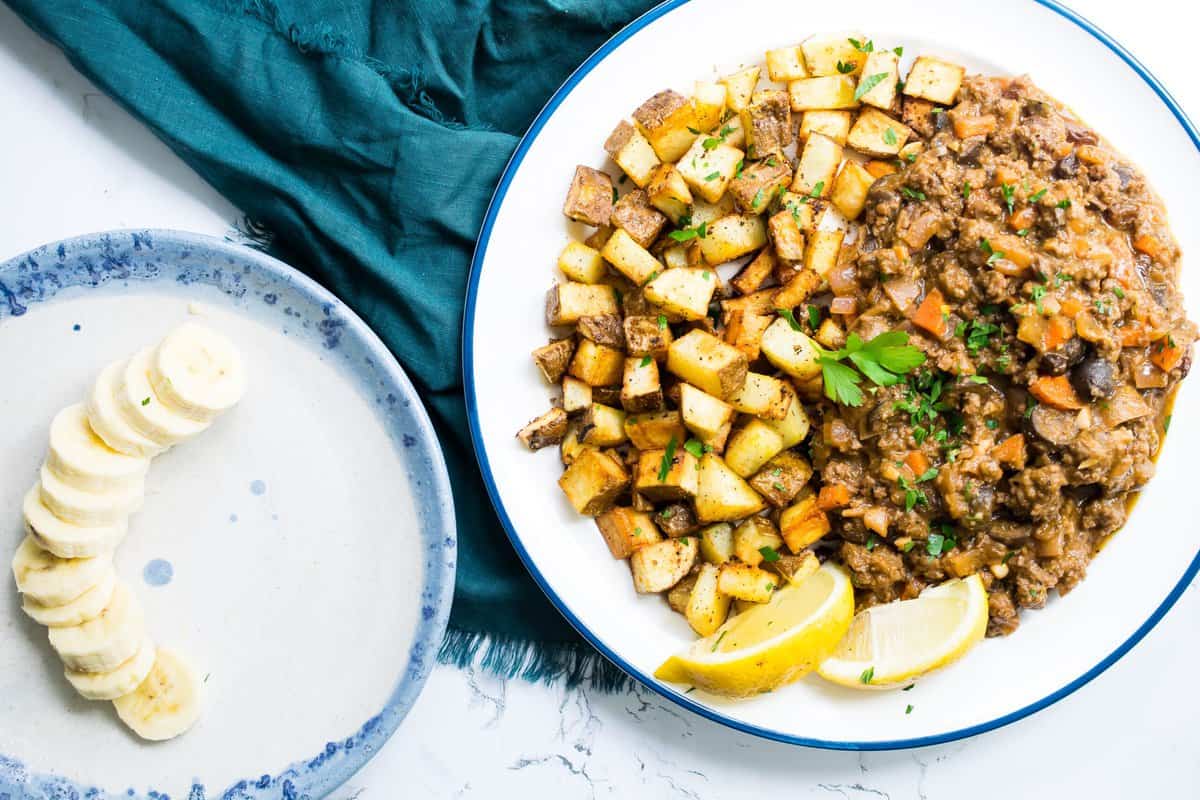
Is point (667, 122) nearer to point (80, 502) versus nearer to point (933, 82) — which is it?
point (933, 82)

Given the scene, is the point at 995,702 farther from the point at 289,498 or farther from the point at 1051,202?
the point at 289,498

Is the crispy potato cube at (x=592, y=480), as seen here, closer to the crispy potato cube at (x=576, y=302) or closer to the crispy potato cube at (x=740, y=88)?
the crispy potato cube at (x=576, y=302)

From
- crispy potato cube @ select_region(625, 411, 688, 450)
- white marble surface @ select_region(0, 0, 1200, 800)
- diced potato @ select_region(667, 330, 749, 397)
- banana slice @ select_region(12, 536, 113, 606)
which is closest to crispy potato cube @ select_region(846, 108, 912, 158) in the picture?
diced potato @ select_region(667, 330, 749, 397)

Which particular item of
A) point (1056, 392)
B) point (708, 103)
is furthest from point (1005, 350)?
point (708, 103)

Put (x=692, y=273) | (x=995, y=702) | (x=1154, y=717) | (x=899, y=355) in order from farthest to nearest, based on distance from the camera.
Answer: (x=1154, y=717) → (x=995, y=702) → (x=692, y=273) → (x=899, y=355)

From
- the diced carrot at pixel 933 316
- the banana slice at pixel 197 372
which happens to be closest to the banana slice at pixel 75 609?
the banana slice at pixel 197 372

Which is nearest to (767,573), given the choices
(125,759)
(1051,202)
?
(1051,202)
